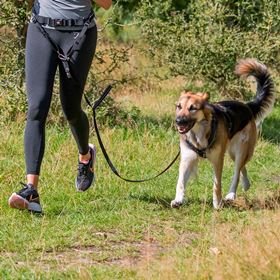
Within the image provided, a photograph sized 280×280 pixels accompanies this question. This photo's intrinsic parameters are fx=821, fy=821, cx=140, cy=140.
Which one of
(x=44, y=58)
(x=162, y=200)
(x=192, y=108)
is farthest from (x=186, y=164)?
(x=44, y=58)

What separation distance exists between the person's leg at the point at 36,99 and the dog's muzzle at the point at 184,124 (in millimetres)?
1300

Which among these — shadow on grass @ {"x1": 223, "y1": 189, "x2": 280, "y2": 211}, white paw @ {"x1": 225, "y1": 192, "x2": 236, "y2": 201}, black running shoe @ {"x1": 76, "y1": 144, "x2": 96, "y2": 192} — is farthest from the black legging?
white paw @ {"x1": 225, "y1": 192, "x2": 236, "y2": 201}

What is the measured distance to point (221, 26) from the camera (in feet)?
46.7

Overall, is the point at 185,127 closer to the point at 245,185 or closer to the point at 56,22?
the point at 245,185

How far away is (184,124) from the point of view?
708cm

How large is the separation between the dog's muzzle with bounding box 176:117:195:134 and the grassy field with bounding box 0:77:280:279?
26.1 inches

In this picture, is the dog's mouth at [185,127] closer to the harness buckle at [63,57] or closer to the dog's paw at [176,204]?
the dog's paw at [176,204]

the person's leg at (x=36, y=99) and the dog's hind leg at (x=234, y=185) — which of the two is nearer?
the person's leg at (x=36, y=99)

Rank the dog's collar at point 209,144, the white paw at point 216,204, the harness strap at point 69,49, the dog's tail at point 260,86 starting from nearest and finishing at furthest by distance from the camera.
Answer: the harness strap at point 69,49, the white paw at point 216,204, the dog's collar at point 209,144, the dog's tail at point 260,86

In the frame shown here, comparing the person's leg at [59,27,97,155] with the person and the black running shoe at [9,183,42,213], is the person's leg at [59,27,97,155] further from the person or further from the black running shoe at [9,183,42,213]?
the black running shoe at [9,183,42,213]

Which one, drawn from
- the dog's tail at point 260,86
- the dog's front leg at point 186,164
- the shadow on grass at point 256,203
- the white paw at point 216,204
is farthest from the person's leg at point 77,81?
the dog's tail at point 260,86

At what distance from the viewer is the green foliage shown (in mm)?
14211

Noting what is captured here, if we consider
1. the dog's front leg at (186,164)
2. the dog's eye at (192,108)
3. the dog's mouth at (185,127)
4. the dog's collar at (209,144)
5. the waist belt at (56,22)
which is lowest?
the dog's front leg at (186,164)

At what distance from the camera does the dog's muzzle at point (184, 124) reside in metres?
7.05
